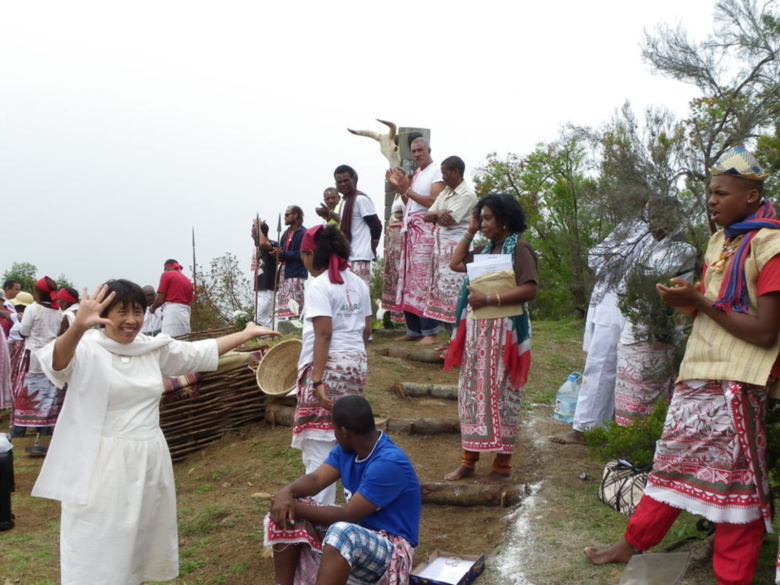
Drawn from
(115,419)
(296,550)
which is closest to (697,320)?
(296,550)

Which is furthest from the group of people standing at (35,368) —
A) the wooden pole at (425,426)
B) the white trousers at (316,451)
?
the white trousers at (316,451)

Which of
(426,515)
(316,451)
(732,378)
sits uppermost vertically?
(732,378)

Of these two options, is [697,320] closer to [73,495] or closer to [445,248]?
[73,495]

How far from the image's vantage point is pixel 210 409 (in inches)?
303

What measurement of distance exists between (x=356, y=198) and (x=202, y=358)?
4.98 metres

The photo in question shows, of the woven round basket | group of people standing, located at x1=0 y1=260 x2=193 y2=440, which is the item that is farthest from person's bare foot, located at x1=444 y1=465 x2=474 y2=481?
group of people standing, located at x1=0 y1=260 x2=193 y2=440

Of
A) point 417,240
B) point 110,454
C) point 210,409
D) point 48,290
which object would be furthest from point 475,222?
point 48,290

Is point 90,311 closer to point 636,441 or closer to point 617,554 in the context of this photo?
point 617,554

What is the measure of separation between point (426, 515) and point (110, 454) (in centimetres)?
227

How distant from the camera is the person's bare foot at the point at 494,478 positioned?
507cm

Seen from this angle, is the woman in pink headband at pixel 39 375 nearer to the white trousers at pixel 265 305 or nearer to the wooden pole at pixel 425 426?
the white trousers at pixel 265 305

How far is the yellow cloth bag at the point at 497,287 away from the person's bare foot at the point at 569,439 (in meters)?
1.56

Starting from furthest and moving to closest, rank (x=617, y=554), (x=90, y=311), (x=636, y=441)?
(x=636, y=441) < (x=617, y=554) < (x=90, y=311)

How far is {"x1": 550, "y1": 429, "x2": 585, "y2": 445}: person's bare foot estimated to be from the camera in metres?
5.99
